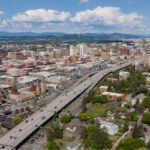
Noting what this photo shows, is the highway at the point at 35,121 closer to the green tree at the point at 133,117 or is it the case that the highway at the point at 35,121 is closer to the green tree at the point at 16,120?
the green tree at the point at 16,120

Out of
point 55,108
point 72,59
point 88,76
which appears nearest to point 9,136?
point 55,108

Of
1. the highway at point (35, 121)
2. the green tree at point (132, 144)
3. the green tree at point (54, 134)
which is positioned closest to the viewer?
the green tree at point (132, 144)

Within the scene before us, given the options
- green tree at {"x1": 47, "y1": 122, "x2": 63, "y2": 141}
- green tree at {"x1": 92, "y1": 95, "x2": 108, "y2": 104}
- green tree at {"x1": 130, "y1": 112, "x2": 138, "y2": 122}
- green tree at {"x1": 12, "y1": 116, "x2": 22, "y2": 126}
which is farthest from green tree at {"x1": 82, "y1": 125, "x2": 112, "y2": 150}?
green tree at {"x1": 92, "y1": 95, "x2": 108, "y2": 104}

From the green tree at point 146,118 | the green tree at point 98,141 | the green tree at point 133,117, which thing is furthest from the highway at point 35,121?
the green tree at point 146,118

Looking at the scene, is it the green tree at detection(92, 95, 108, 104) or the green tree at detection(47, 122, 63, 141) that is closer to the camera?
the green tree at detection(47, 122, 63, 141)

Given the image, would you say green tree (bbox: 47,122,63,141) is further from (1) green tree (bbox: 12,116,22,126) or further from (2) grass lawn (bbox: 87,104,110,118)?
(2) grass lawn (bbox: 87,104,110,118)

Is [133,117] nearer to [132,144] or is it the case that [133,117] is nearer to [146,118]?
[146,118]

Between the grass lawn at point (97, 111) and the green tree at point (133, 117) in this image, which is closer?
the green tree at point (133, 117)

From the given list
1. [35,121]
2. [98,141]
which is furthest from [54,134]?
[35,121]

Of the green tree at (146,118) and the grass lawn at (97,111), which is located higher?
the green tree at (146,118)
